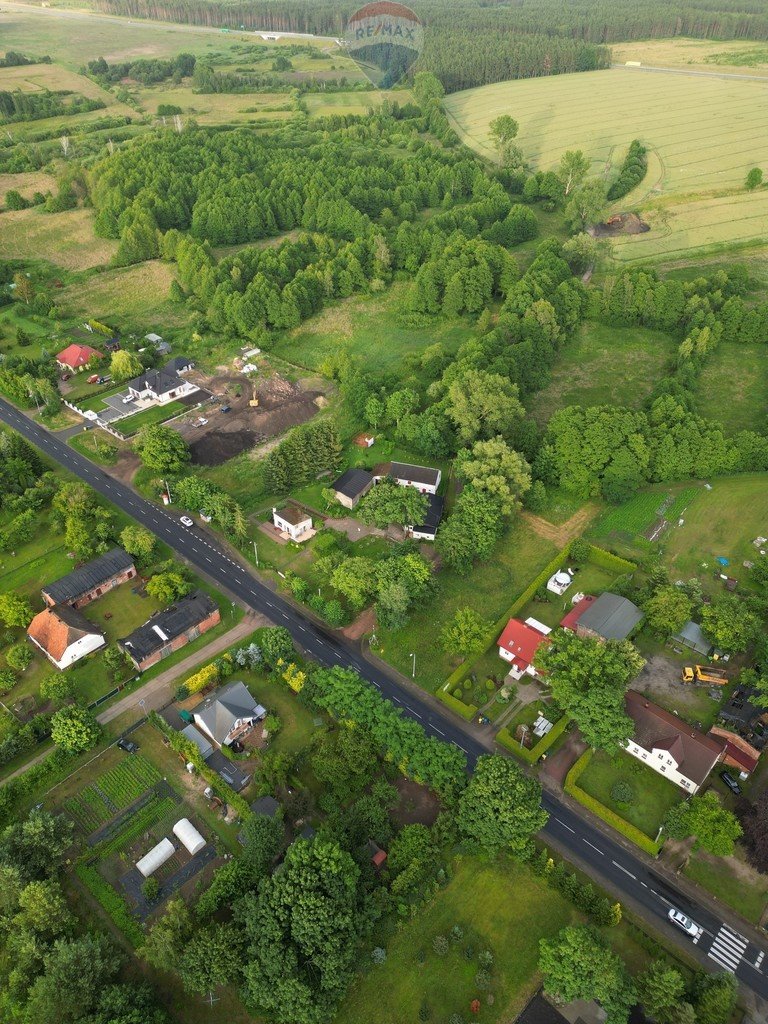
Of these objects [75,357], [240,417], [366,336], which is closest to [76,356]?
[75,357]

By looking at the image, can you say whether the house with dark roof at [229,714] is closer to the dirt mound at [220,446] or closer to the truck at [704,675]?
the dirt mound at [220,446]

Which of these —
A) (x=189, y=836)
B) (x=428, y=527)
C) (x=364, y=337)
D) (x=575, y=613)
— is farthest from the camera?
Answer: (x=364, y=337)

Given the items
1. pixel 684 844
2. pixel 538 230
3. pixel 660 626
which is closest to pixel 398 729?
pixel 684 844

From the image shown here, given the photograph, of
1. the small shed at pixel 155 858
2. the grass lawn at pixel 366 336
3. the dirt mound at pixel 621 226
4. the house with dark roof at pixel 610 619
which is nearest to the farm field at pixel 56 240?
the grass lawn at pixel 366 336

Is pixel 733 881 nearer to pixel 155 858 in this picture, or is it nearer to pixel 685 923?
pixel 685 923

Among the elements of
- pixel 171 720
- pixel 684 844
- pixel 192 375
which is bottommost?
pixel 684 844

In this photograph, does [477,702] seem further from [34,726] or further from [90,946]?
[34,726]
